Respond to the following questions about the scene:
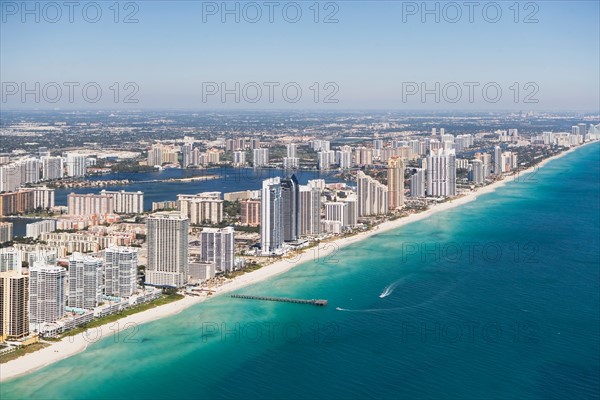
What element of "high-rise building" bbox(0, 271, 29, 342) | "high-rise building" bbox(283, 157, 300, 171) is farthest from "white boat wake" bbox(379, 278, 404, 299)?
"high-rise building" bbox(283, 157, 300, 171)

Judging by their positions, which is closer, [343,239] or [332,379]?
[332,379]

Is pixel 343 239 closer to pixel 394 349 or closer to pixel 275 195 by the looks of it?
pixel 275 195

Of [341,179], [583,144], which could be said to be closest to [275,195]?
[341,179]

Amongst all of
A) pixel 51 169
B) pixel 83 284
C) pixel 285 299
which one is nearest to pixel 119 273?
pixel 83 284

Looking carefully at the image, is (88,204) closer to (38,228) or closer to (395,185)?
(38,228)

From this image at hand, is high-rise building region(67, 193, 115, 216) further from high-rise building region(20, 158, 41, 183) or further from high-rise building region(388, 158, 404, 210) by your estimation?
high-rise building region(388, 158, 404, 210)

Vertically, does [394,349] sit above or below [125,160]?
below
